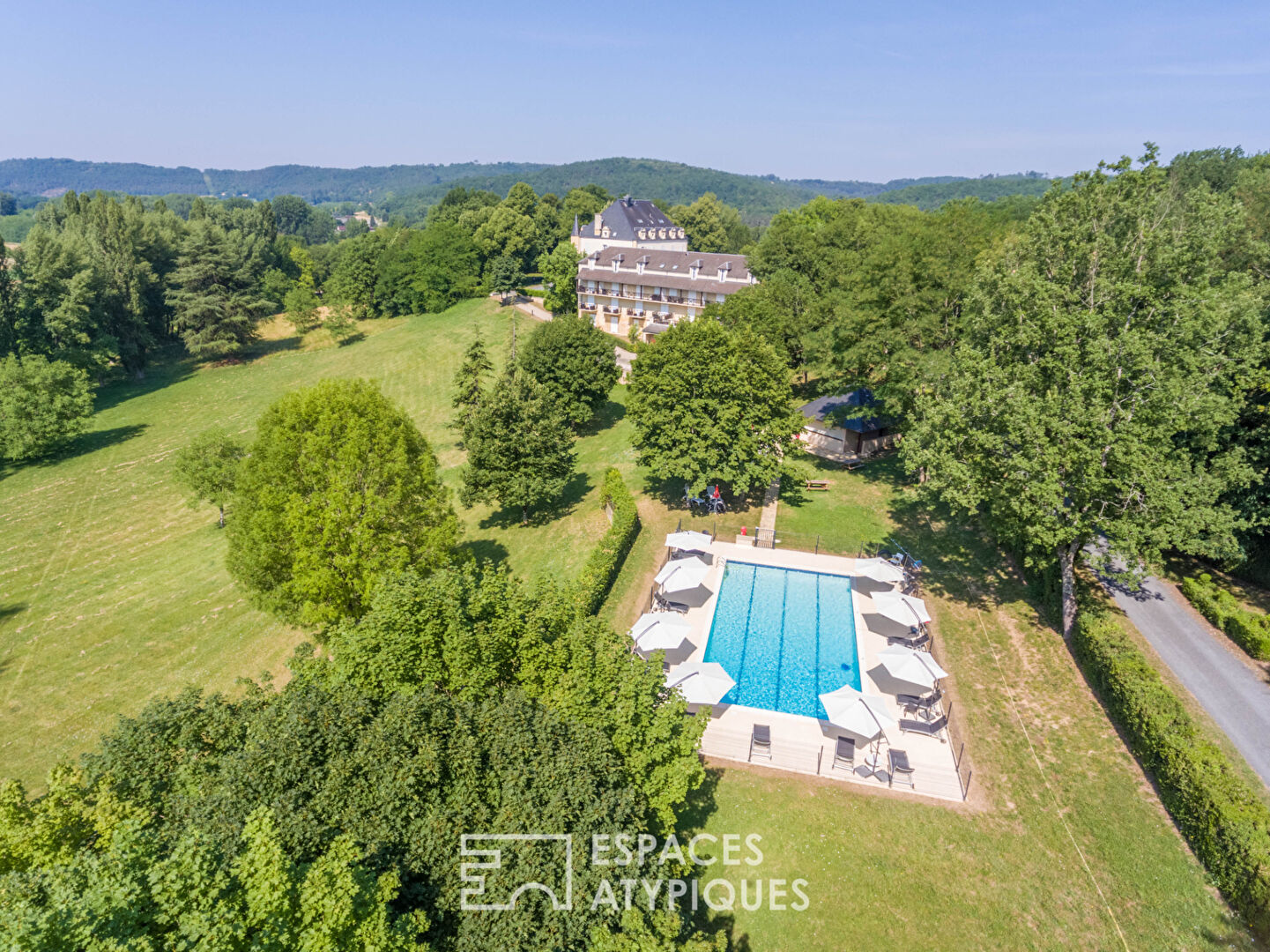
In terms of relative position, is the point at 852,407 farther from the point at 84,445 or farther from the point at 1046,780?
the point at 84,445

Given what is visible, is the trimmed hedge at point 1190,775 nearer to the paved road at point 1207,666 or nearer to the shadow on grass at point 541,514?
the paved road at point 1207,666

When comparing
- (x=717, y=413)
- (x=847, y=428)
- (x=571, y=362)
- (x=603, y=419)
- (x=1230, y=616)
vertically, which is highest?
(x=717, y=413)

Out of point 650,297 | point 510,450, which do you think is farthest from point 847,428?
point 650,297

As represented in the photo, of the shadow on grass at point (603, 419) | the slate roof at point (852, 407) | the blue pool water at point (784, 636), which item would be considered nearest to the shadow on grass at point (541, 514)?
the shadow on grass at point (603, 419)

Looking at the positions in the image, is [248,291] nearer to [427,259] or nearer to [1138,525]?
[427,259]

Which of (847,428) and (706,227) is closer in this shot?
(847,428)
